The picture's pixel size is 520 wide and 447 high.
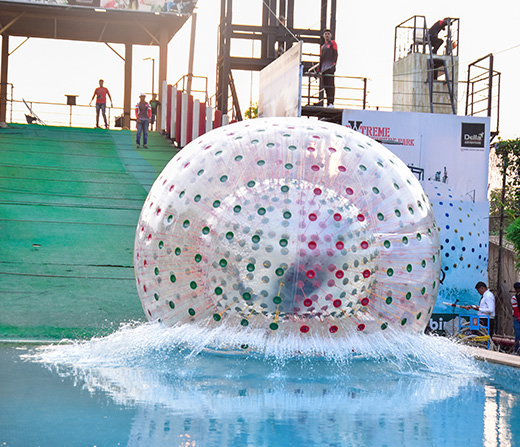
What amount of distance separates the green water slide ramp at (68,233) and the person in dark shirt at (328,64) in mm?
4112

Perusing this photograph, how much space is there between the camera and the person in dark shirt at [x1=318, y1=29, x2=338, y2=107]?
18.3 metres

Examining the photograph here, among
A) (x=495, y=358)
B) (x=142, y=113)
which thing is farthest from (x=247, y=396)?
(x=142, y=113)

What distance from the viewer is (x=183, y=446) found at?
3473mm

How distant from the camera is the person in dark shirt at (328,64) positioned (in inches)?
722

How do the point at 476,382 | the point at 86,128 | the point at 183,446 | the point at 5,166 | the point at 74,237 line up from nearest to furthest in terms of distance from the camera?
1. the point at 183,446
2. the point at 476,382
3. the point at 74,237
4. the point at 5,166
5. the point at 86,128

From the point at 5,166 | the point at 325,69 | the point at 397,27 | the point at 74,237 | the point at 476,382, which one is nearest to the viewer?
the point at 476,382

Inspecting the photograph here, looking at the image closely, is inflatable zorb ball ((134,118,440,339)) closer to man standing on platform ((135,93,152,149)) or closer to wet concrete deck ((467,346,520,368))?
wet concrete deck ((467,346,520,368))

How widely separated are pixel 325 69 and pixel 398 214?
1342 cm

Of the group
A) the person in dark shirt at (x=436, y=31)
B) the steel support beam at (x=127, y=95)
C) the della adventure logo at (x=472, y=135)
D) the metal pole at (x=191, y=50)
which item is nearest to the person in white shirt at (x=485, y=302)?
the della adventure logo at (x=472, y=135)

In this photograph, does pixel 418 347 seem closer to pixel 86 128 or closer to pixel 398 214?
pixel 398 214

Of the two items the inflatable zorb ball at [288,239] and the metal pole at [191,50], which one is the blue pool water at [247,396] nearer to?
the inflatable zorb ball at [288,239]

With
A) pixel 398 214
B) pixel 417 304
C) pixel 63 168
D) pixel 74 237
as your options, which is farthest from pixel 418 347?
pixel 63 168

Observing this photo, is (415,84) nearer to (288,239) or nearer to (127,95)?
(127,95)

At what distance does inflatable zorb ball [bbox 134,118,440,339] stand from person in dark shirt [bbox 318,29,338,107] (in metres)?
12.9
